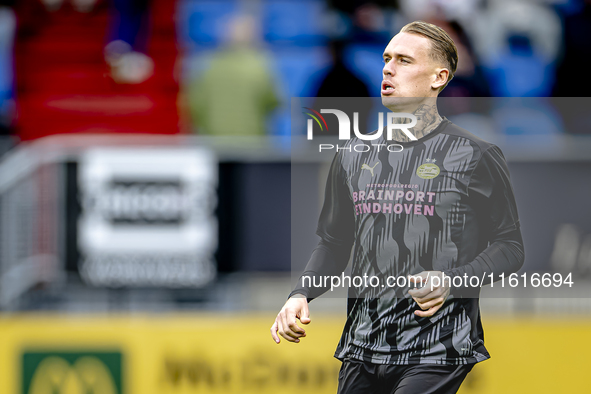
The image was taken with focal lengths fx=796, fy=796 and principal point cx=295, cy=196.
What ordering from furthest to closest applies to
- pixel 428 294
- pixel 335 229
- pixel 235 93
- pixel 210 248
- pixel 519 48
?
pixel 519 48, pixel 235 93, pixel 210 248, pixel 335 229, pixel 428 294

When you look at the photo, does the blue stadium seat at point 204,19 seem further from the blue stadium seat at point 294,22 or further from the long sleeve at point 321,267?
the long sleeve at point 321,267

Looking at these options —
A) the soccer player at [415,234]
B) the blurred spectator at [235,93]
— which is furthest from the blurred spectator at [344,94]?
the blurred spectator at [235,93]

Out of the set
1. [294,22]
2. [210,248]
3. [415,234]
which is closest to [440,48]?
[415,234]

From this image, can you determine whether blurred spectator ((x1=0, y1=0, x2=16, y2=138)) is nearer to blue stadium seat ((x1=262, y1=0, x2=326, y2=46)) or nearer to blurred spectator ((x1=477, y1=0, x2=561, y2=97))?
blue stadium seat ((x1=262, y1=0, x2=326, y2=46))

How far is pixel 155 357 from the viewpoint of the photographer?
631cm

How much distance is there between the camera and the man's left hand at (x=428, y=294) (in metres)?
1.14

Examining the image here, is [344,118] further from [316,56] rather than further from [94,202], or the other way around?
[316,56]

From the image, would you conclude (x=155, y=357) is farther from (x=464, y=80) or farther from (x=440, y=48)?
(x=440, y=48)

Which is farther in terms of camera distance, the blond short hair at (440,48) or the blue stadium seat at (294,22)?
the blue stadium seat at (294,22)

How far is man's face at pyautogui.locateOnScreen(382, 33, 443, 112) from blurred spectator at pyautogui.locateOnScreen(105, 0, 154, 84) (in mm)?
7666

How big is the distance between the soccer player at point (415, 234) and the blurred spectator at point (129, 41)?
764cm

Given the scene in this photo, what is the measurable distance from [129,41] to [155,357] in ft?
12.4

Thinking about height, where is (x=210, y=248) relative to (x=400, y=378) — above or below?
above

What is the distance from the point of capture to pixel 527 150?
560 cm
